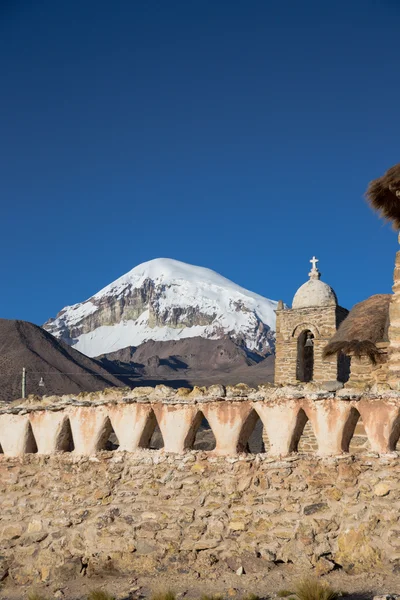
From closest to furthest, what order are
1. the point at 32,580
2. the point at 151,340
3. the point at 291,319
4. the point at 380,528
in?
the point at 380,528 < the point at 32,580 < the point at 291,319 < the point at 151,340

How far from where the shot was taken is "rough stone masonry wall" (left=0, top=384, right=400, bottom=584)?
14.8 feet

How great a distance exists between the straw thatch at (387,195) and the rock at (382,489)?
11.1 ft

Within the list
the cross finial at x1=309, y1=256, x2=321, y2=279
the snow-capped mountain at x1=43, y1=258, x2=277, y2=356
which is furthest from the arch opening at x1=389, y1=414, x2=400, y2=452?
the snow-capped mountain at x1=43, y1=258, x2=277, y2=356

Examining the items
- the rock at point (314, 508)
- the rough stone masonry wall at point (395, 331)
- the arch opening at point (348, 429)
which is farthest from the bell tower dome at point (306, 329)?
the rock at point (314, 508)

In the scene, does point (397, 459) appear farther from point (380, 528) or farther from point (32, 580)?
point (32, 580)

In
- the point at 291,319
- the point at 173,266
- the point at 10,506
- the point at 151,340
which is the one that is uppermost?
the point at 173,266

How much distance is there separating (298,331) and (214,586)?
70.9ft

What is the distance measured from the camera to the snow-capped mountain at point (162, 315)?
128 meters

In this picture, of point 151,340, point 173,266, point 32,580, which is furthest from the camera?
point 173,266

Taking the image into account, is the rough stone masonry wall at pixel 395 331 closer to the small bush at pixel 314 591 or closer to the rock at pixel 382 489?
the rock at pixel 382 489

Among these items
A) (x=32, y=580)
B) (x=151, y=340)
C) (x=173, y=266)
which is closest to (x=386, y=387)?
(x=32, y=580)

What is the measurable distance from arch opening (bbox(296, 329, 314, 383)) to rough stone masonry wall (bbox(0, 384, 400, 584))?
1997 centimetres

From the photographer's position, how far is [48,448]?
19.4 feet

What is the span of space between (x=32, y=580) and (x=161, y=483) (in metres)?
1.40
